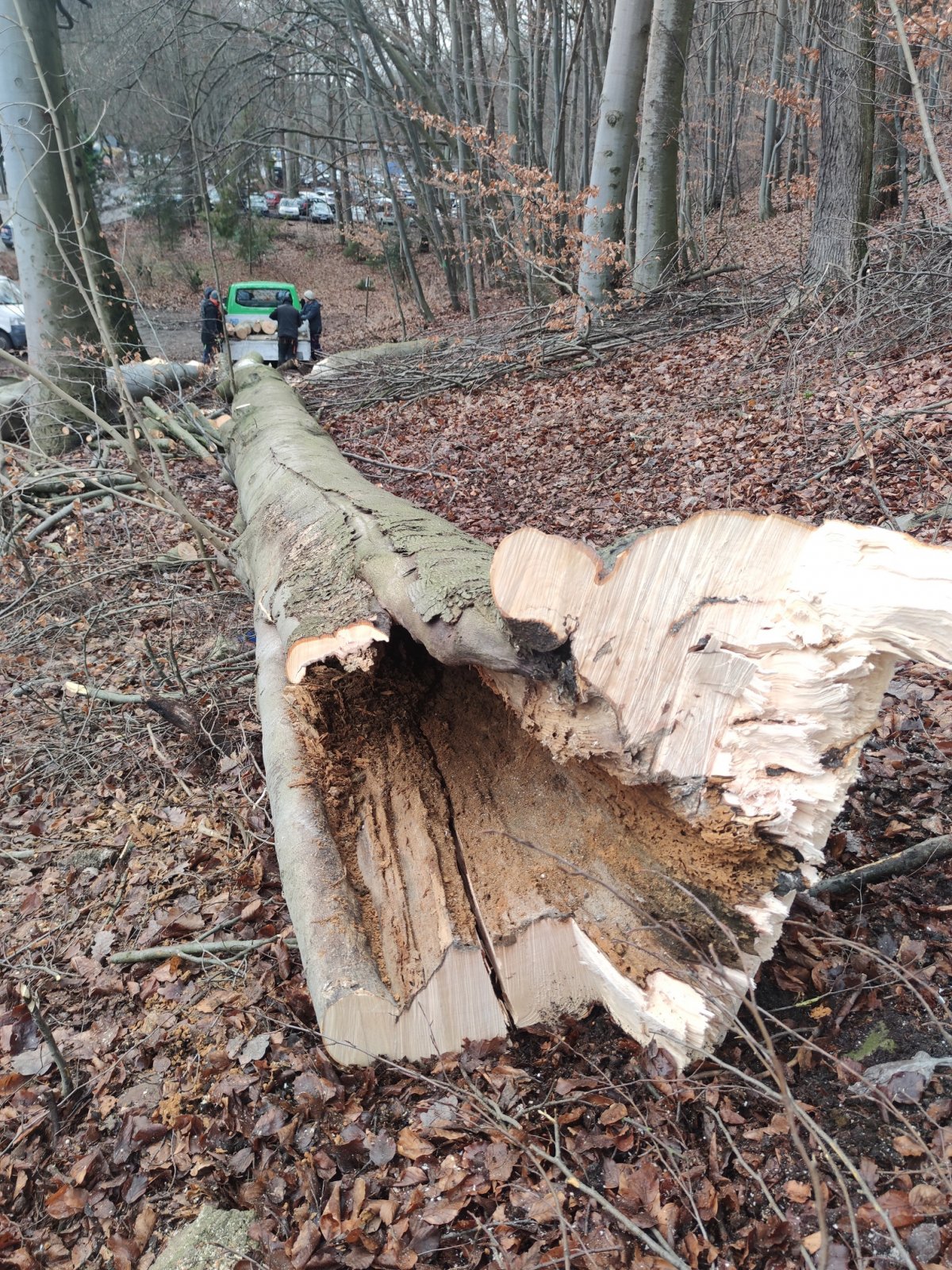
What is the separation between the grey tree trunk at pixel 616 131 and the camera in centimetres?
865

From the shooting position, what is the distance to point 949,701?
3.16 m

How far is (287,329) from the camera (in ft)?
41.3

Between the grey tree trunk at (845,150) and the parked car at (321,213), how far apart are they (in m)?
26.0

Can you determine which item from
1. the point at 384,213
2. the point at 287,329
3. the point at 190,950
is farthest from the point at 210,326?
the point at 384,213

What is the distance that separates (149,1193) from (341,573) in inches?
78.7

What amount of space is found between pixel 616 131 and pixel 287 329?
6.09m

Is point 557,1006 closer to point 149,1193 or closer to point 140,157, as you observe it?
point 149,1193

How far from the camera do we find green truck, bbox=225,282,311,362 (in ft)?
44.4

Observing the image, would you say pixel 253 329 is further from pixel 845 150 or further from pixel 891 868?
pixel 891 868

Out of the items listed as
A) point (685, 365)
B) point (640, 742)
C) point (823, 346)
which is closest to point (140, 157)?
point (685, 365)

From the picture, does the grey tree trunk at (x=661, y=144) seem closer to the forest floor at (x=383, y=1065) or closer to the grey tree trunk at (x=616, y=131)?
the grey tree trunk at (x=616, y=131)

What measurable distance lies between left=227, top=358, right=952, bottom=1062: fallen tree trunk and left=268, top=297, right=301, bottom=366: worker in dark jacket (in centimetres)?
1082

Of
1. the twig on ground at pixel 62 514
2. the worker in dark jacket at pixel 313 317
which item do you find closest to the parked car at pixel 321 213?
the worker in dark jacket at pixel 313 317

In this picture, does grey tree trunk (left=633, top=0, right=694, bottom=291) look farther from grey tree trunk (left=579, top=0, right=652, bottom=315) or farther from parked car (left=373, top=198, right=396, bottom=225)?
parked car (left=373, top=198, right=396, bottom=225)
